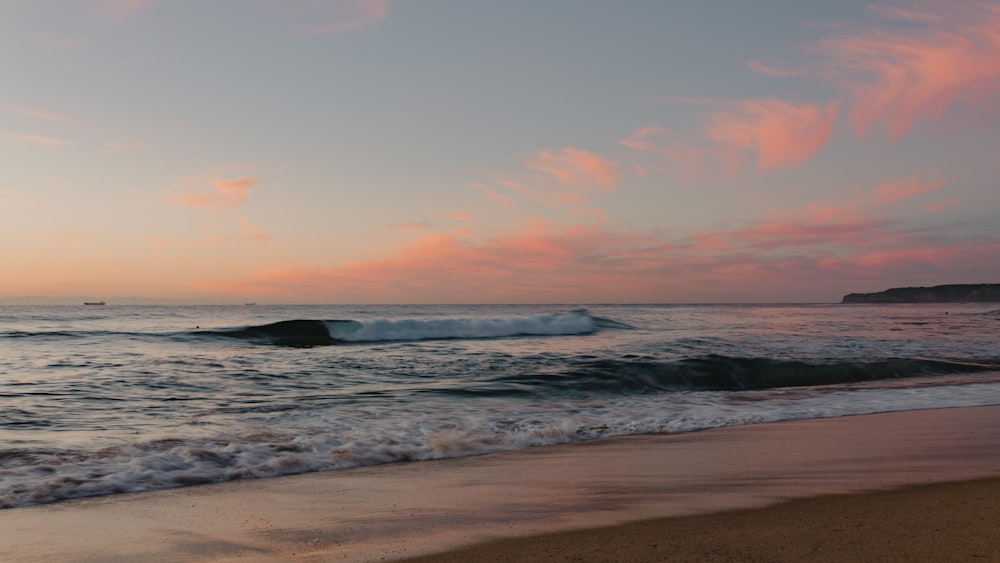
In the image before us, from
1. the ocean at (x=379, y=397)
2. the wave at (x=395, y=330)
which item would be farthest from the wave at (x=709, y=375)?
the wave at (x=395, y=330)

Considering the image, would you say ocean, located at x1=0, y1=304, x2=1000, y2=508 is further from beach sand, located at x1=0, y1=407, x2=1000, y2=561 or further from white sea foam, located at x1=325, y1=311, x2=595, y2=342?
white sea foam, located at x1=325, y1=311, x2=595, y2=342

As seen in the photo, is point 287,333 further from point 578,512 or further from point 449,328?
point 578,512

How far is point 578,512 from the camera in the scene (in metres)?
3.81

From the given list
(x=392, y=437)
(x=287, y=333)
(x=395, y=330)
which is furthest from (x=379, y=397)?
(x=395, y=330)

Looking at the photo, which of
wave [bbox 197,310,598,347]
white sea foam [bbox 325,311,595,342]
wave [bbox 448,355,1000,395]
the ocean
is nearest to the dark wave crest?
wave [bbox 197,310,598,347]

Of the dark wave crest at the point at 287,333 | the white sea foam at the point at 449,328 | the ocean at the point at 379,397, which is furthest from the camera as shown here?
the white sea foam at the point at 449,328

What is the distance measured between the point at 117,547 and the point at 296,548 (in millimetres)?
961

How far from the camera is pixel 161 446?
5.98 m

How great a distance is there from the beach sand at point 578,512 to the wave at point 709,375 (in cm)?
551

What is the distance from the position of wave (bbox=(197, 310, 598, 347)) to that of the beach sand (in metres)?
17.7

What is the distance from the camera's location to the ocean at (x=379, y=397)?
5.65m

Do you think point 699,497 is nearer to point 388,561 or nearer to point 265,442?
point 388,561

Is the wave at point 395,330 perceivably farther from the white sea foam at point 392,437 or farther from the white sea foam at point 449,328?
the white sea foam at point 392,437

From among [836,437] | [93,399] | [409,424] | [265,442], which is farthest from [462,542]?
[93,399]
